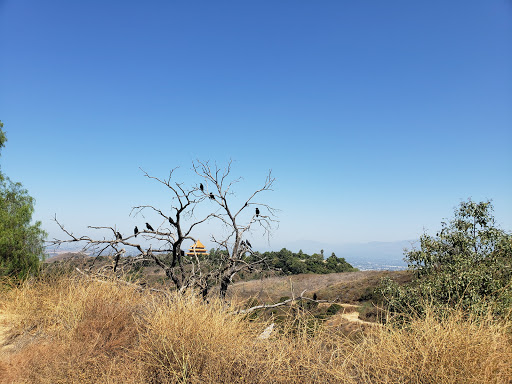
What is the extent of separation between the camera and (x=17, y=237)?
1138 cm

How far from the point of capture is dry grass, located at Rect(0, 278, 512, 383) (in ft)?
8.41

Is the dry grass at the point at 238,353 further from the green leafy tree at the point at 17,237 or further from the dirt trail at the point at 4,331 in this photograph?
the green leafy tree at the point at 17,237

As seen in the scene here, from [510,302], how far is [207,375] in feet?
20.9

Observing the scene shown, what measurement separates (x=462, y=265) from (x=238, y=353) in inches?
259

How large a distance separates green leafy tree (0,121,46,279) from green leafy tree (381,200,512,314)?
12263 millimetres

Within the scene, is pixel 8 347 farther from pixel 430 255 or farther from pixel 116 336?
pixel 430 255

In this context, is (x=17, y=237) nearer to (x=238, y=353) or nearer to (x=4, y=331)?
(x=4, y=331)

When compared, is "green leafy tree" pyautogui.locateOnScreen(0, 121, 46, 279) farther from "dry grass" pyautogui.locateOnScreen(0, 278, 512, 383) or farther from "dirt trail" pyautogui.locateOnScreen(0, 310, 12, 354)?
"dry grass" pyautogui.locateOnScreen(0, 278, 512, 383)

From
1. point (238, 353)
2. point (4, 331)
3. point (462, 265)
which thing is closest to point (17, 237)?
point (4, 331)

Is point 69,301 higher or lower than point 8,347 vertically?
higher

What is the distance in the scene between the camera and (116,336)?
4188mm

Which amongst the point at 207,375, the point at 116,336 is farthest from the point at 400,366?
the point at 116,336

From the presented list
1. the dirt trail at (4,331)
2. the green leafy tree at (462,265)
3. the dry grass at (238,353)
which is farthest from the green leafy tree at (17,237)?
the green leafy tree at (462,265)

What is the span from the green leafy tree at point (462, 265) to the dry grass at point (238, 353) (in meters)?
3.85
